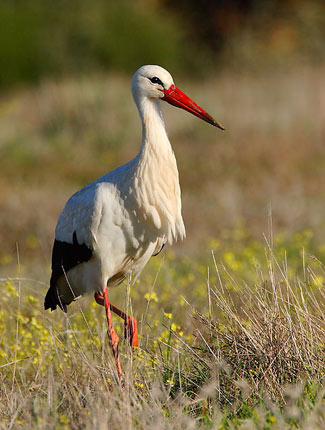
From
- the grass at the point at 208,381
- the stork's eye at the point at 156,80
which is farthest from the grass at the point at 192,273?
the stork's eye at the point at 156,80

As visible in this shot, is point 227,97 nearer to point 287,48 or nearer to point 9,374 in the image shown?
point 287,48

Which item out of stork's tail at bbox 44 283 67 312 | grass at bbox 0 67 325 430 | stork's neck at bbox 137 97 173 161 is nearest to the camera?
grass at bbox 0 67 325 430

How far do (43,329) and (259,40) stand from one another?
68.6ft

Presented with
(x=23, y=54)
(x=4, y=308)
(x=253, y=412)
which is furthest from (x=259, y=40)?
(x=253, y=412)

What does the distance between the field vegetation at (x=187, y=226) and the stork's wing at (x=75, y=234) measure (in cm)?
25

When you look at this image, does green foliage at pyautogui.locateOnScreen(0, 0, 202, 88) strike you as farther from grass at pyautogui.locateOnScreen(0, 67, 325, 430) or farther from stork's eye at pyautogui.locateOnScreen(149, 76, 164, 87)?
stork's eye at pyautogui.locateOnScreen(149, 76, 164, 87)

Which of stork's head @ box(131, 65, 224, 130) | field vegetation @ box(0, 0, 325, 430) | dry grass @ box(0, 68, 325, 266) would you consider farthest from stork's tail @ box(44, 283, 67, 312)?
dry grass @ box(0, 68, 325, 266)

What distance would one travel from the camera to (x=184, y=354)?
3738mm

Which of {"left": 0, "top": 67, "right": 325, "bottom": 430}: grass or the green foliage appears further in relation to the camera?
the green foliage

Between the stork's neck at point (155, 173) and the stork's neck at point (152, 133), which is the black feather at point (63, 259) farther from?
the stork's neck at point (152, 133)

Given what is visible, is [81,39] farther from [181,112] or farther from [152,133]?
[152,133]

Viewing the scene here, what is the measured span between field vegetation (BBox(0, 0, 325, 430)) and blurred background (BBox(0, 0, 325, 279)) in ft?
0.13

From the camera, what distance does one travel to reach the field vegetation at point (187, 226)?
3308 millimetres

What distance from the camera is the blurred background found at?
8.96 meters
